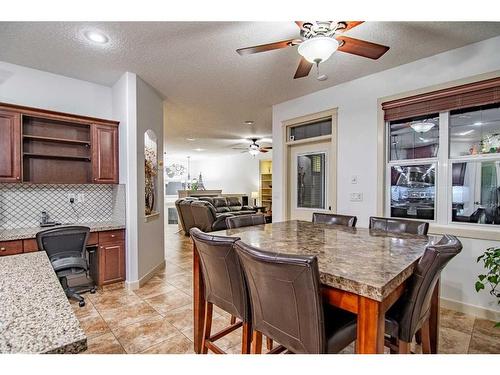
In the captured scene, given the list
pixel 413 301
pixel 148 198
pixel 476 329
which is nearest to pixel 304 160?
pixel 148 198

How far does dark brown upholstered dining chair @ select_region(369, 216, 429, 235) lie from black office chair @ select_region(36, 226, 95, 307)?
2.95m

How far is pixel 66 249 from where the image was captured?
2.70 meters

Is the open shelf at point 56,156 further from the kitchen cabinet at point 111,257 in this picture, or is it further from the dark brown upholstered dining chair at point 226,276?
the dark brown upholstered dining chair at point 226,276

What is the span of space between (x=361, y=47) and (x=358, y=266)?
68.9 inches

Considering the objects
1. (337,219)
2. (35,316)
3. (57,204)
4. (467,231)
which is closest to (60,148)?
(57,204)

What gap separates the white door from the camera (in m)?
4.03

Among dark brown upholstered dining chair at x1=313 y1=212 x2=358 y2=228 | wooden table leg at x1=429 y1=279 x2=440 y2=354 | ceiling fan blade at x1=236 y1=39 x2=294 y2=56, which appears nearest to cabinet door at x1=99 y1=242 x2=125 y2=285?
dark brown upholstered dining chair at x1=313 y1=212 x2=358 y2=228

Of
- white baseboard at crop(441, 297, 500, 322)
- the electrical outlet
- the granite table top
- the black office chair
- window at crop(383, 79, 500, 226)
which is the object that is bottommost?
white baseboard at crop(441, 297, 500, 322)

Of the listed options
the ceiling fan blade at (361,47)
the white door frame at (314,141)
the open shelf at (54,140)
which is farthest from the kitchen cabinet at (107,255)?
the ceiling fan blade at (361,47)

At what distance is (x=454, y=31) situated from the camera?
2393mm

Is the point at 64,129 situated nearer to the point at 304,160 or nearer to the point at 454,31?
the point at 304,160

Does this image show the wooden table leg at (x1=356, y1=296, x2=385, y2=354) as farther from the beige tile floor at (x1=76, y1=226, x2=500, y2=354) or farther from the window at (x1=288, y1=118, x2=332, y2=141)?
the window at (x1=288, y1=118, x2=332, y2=141)

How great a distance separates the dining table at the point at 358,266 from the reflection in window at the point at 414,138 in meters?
1.55
